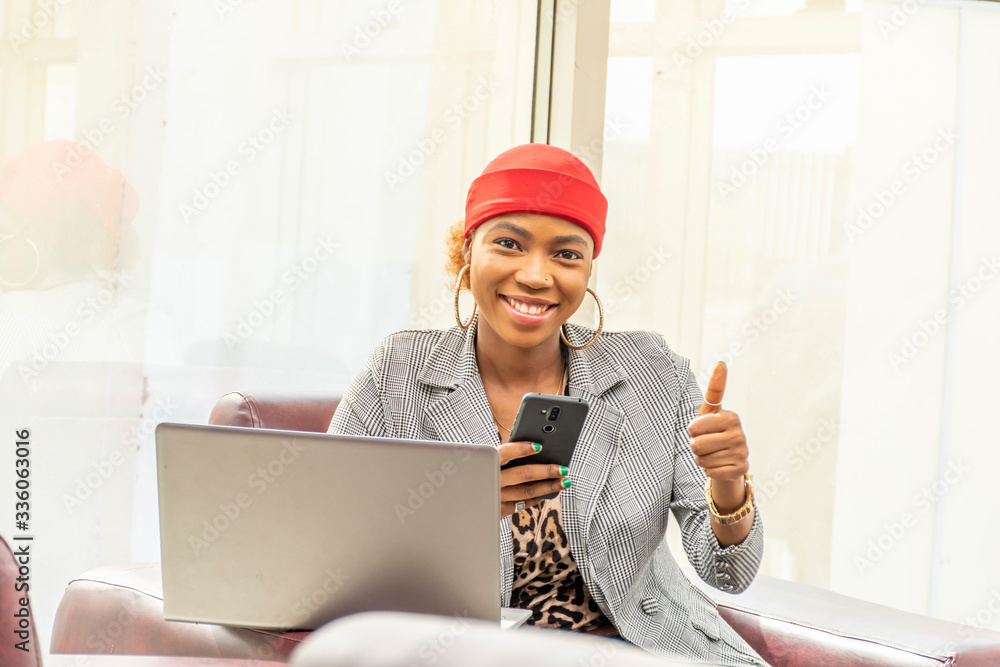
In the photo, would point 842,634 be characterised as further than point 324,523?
Yes

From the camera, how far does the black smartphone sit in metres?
1.17

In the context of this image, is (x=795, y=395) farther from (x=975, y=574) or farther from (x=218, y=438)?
(x=218, y=438)

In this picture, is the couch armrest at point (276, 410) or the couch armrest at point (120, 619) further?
the couch armrest at point (276, 410)

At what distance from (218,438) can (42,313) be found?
107 cm

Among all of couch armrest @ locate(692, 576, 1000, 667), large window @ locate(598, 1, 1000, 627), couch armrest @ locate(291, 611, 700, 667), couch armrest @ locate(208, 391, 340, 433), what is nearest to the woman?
couch armrest @ locate(692, 576, 1000, 667)

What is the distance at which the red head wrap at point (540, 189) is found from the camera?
5.25 feet

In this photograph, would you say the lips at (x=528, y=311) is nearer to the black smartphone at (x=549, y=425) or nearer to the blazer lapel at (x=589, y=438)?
the blazer lapel at (x=589, y=438)

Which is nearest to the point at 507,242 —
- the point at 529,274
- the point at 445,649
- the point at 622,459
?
the point at 529,274

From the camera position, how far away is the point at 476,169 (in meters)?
2.98

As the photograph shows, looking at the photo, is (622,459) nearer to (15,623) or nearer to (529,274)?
(529,274)

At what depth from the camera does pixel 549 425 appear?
120 centimetres

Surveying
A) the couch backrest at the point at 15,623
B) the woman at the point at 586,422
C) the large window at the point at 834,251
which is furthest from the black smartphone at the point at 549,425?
the large window at the point at 834,251

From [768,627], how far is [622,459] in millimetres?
440

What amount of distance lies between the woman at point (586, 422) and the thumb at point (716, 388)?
0.47 ft
